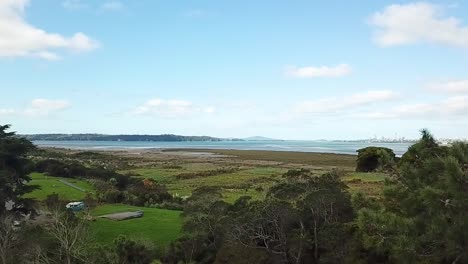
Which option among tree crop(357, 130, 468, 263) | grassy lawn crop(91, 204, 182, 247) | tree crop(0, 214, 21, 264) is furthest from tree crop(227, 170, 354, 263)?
tree crop(0, 214, 21, 264)

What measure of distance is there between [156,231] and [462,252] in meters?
23.4

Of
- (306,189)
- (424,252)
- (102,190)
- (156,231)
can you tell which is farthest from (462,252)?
(102,190)

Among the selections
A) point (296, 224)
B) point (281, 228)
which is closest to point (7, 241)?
point (281, 228)

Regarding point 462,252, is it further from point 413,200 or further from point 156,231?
point 156,231

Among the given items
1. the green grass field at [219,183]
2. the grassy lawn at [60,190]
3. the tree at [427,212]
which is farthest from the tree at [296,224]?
the green grass field at [219,183]

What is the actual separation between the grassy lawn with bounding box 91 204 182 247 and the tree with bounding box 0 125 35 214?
5.08 metres

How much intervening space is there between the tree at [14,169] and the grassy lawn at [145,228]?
508 centimetres

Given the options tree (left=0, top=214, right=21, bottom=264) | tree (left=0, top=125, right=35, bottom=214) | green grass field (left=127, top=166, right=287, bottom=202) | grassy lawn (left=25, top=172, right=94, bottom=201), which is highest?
tree (left=0, top=125, right=35, bottom=214)

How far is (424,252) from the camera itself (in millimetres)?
12938

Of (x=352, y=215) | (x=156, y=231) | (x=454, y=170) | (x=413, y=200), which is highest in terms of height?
(x=454, y=170)

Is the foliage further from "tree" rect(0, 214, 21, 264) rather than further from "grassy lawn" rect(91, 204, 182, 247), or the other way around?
"tree" rect(0, 214, 21, 264)

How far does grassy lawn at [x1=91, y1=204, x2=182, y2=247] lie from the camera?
1184 inches

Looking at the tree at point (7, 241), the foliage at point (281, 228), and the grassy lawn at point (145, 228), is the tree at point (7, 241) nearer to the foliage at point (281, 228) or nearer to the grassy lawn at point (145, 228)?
the grassy lawn at point (145, 228)

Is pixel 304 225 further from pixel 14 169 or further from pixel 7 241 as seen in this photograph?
pixel 14 169
